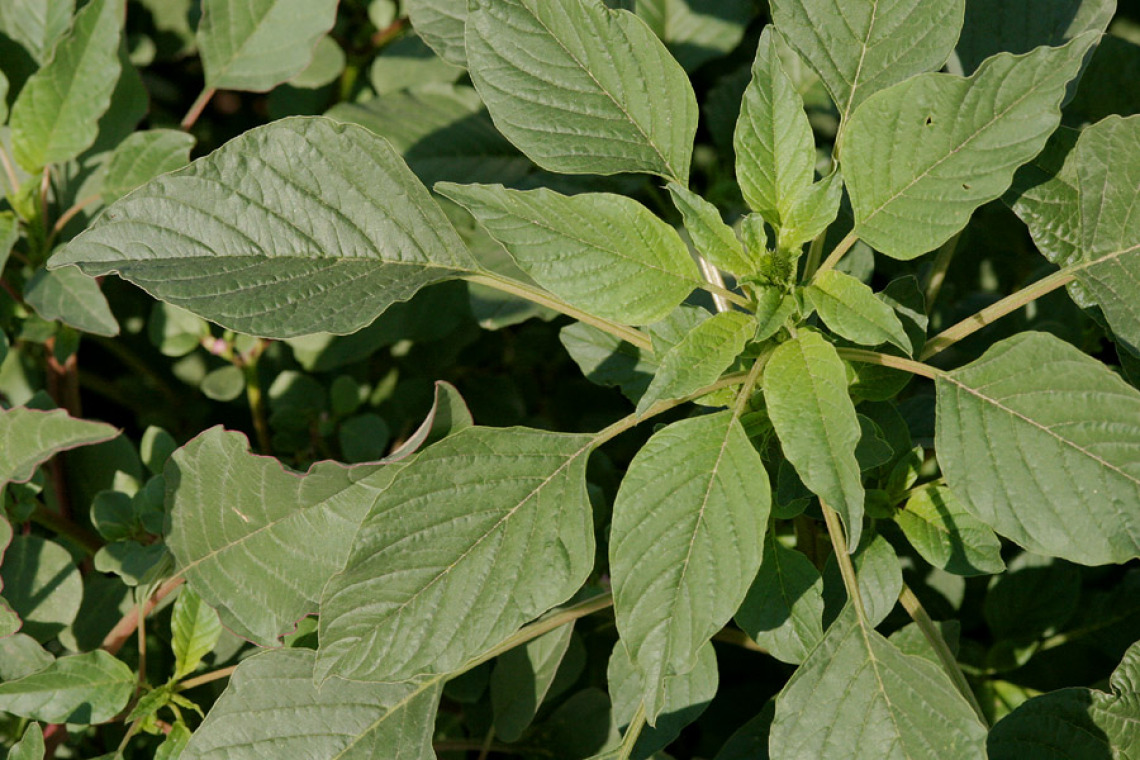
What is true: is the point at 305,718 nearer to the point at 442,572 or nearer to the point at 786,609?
the point at 442,572

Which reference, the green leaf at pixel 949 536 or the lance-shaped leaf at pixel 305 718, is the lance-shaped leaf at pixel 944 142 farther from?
the lance-shaped leaf at pixel 305 718

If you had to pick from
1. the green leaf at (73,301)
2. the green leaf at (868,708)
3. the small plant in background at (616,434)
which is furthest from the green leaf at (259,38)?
the green leaf at (868,708)

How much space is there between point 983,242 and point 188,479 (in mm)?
1326

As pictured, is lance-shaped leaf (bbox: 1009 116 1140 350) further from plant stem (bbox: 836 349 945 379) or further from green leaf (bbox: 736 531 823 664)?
green leaf (bbox: 736 531 823 664)

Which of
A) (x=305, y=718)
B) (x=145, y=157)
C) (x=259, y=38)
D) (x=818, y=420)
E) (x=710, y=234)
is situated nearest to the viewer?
(x=818, y=420)

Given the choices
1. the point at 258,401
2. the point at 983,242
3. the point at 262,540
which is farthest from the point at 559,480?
the point at 983,242

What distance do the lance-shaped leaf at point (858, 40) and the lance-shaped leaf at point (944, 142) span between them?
14 centimetres

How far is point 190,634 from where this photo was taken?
121 centimetres

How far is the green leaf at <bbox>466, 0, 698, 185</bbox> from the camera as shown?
0.99 metres

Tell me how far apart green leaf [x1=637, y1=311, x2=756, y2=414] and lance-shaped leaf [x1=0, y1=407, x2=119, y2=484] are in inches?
24.5

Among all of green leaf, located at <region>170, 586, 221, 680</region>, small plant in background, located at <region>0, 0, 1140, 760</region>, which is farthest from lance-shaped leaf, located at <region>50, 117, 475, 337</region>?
green leaf, located at <region>170, 586, 221, 680</region>

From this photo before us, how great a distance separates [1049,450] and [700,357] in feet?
1.03

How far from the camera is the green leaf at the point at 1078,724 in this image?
1006mm

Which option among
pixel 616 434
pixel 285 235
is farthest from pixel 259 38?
pixel 616 434
